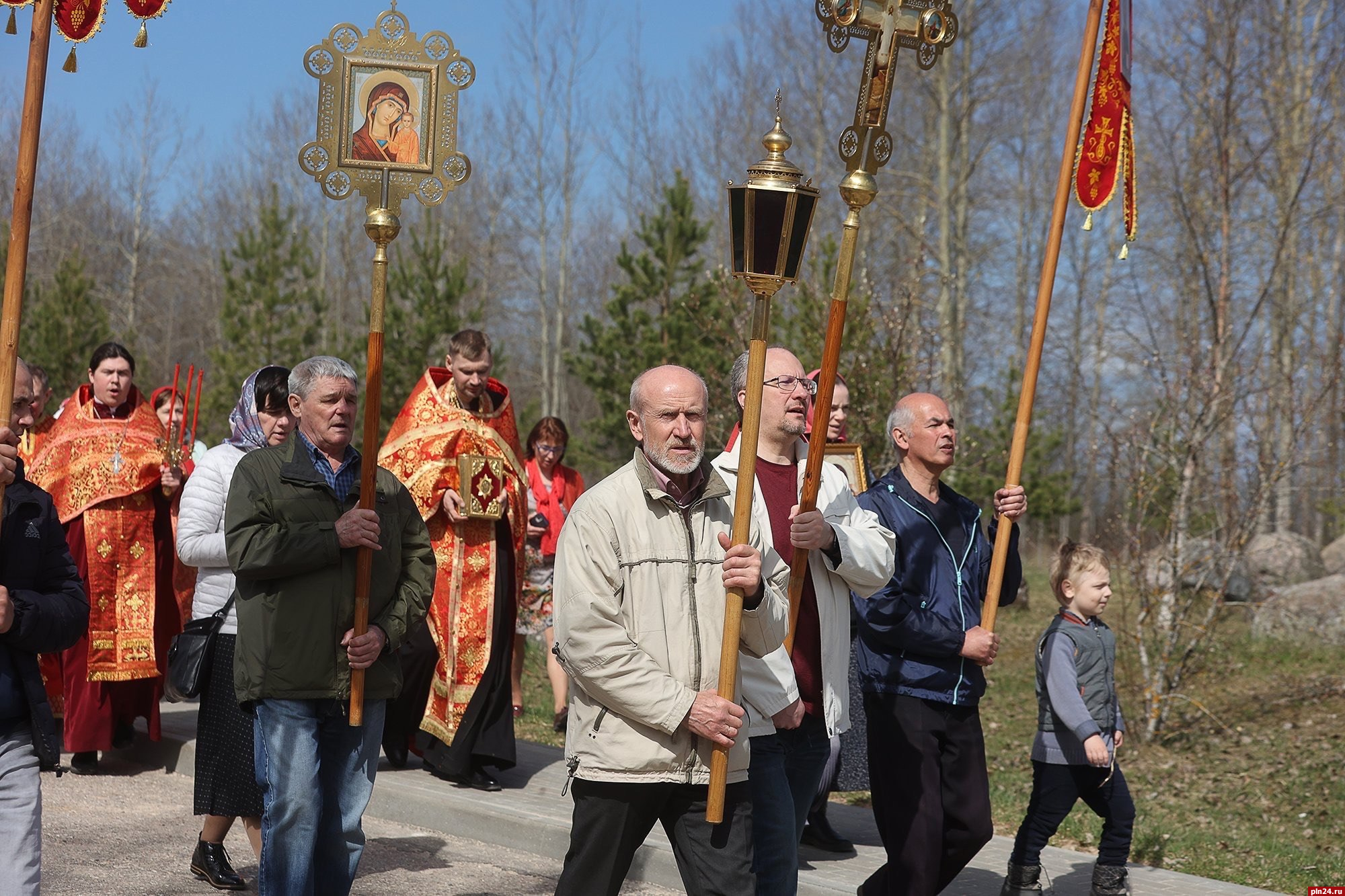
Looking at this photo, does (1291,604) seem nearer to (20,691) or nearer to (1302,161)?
(1302,161)

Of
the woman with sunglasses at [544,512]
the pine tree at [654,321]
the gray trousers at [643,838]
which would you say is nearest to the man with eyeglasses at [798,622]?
the gray trousers at [643,838]

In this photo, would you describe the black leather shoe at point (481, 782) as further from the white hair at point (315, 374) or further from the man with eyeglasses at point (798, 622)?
the white hair at point (315, 374)

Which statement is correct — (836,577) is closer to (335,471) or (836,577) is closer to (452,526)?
(335,471)

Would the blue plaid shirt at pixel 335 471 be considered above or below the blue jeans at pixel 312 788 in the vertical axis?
above

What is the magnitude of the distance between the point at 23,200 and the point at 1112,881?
469 centimetres

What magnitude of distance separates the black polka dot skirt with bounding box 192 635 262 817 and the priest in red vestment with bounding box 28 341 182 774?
8.66 feet

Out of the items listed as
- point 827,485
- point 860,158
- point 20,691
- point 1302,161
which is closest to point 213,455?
point 20,691

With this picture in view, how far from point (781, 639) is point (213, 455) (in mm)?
3023

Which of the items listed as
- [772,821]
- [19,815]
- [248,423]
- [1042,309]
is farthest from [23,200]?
[1042,309]

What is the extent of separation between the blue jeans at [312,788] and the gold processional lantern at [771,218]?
2.01 metres

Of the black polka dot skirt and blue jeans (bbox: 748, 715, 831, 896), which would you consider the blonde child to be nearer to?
blue jeans (bbox: 748, 715, 831, 896)

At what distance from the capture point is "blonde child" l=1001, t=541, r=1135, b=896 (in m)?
5.83

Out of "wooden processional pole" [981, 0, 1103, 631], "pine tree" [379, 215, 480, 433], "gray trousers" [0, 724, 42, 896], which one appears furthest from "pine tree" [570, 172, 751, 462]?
"gray trousers" [0, 724, 42, 896]

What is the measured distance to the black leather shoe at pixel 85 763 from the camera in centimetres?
835
